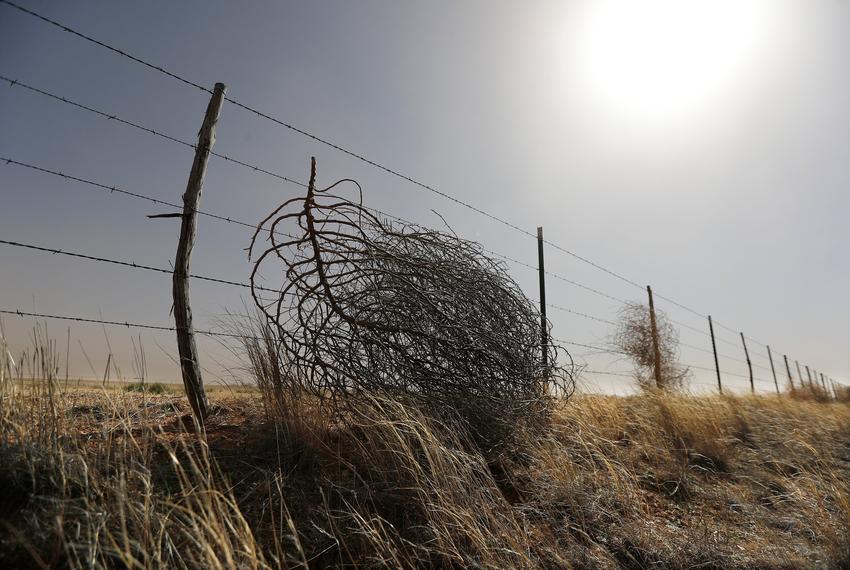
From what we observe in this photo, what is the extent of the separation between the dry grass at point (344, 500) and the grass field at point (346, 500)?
1 cm

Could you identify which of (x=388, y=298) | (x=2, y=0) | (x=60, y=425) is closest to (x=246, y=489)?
(x=60, y=425)

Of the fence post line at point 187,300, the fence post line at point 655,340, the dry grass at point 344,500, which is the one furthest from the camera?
the fence post line at point 655,340

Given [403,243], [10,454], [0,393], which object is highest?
[403,243]

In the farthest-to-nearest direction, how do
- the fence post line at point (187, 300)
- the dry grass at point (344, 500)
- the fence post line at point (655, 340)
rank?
the fence post line at point (655, 340)
the fence post line at point (187, 300)
the dry grass at point (344, 500)

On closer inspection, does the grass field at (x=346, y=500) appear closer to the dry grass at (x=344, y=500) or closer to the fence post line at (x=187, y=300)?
the dry grass at (x=344, y=500)

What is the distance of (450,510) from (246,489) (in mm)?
1050

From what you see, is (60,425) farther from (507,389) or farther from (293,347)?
(507,389)

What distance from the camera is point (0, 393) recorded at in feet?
7.13

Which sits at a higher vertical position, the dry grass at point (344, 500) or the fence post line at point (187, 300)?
the fence post line at point (187, 300)

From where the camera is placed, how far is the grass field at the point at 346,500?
162 centimetres

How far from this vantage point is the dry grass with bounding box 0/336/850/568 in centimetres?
162

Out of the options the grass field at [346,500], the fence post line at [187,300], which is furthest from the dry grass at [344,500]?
the fence post line at [187,300]

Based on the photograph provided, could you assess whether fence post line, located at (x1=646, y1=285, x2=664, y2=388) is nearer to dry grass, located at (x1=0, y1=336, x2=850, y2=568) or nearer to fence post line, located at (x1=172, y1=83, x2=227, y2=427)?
dry grass, located at (x1=0, y1=336, x2=850, y2=568)

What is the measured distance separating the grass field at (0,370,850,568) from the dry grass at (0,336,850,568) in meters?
0.01
